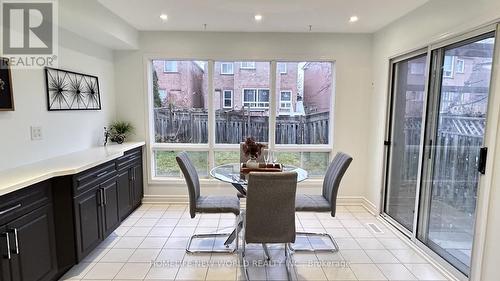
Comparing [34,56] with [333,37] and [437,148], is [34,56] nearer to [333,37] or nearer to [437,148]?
[333,37]

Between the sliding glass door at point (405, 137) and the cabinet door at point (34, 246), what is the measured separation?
3515 millimetres

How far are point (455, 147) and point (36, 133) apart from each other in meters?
3.79

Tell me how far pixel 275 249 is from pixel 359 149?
7.14ft

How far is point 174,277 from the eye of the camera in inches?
97.3

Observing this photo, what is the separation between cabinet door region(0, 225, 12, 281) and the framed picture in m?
1.01

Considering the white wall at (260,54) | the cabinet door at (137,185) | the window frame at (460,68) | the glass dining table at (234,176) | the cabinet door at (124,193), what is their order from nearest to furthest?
the window frame at (460,68), the glass dining table at (234,176), the cabinet door at (124,193), the cabinet door at (137,185), the white wall at (260,54)

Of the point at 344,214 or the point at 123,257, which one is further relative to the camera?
the point at 344,214

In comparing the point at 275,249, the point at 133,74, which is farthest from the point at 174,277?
the point at 133,74

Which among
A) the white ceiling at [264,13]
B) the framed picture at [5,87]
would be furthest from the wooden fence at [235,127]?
the framed picture at [5,87]

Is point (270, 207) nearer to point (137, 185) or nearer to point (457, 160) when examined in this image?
point (457, 160)

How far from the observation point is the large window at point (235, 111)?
4305mm

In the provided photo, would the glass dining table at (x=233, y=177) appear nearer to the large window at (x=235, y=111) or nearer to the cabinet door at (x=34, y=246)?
the large window at (x=235, y=111)

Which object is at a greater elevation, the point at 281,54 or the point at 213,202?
the point at 281,54

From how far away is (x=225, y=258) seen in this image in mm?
2783
